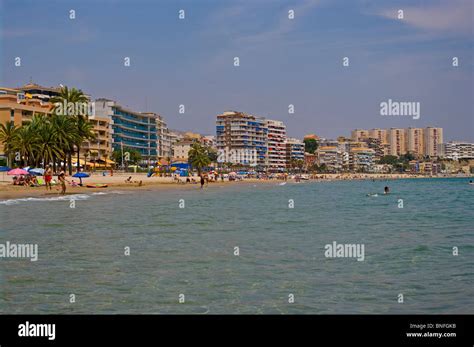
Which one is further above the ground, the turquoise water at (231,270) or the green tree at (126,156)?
the green tree at (126,156)

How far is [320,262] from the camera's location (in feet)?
44.4

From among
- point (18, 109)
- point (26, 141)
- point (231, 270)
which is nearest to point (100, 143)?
point (18, 109)

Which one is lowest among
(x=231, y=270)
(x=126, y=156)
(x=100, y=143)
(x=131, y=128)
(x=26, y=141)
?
(x=231, y=270)

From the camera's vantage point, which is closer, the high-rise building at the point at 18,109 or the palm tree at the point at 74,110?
the palm tree at the point at 74,110

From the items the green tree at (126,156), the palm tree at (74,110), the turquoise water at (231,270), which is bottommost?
the turquoise water at (231,270)

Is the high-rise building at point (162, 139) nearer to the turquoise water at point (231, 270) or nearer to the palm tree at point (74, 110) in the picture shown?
the palm tree at point (74, 110)

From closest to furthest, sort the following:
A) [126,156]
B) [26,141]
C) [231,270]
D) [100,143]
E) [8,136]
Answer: [231,270] → [26,141] → [8,136] → [100,143] → [126,156]

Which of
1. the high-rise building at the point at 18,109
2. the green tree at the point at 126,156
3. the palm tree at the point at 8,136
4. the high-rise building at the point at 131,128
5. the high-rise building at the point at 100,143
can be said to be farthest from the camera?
the high-rise building at the point at 131,128

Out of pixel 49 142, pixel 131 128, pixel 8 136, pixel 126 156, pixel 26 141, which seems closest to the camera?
pixel 26 141

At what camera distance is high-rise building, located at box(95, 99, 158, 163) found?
425 feet

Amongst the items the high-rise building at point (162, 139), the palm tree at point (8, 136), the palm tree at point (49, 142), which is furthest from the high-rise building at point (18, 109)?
the high-rise building at point (162, 139)

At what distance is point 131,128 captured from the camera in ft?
468

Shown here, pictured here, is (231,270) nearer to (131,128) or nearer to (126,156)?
(126,156)

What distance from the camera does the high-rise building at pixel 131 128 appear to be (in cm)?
12962
